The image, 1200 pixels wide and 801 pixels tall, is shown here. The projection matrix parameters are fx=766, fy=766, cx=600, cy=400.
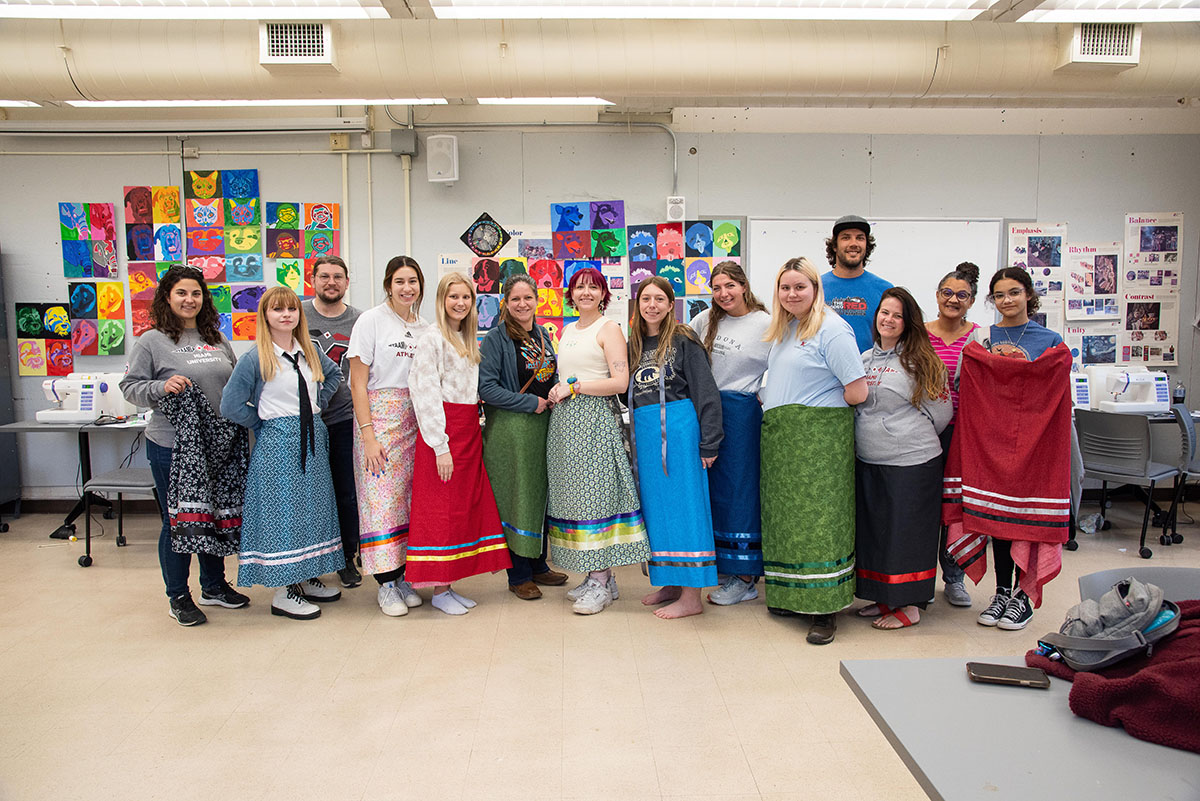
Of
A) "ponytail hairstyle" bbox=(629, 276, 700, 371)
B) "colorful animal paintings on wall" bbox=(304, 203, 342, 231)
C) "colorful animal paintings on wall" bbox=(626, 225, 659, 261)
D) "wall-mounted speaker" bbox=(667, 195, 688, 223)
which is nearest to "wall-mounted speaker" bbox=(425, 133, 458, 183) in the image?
"colorful animal paintings on wall" bbox=(304, 203, 342, 231)

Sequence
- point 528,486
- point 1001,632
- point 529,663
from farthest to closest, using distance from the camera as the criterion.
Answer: point 528,486
point 1001,632
point 529,663

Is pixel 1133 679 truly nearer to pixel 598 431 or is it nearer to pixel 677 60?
pixel 598 431

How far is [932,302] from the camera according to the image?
5.43 metres

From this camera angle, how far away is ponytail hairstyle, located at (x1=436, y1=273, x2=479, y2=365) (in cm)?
335

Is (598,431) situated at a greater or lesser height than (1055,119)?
lesser

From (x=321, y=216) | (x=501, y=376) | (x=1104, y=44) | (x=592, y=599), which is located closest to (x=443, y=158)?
(x=321, y=216)

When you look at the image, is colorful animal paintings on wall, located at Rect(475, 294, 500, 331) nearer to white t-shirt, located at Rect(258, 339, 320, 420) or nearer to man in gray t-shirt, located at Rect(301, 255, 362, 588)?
man in gray t-shirt, located at Rect(301, 255, 362, 588)

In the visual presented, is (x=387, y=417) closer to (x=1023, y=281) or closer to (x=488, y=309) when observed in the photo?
(x=488, y=309)

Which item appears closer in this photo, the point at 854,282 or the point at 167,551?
the point at 167,551

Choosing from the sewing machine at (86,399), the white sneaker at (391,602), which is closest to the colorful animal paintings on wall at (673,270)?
the white sneaker at (391,602)

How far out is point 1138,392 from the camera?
496cm

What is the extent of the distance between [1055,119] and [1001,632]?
392 centimetres

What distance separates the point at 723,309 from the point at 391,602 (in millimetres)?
1995

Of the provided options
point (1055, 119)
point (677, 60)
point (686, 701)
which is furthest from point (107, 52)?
point (1055, 119)
